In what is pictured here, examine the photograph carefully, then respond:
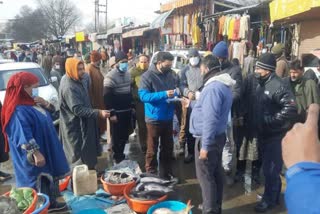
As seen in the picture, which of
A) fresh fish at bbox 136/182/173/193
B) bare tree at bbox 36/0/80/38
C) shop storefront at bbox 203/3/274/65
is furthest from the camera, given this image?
bare tree at bbox 36/0/80/38

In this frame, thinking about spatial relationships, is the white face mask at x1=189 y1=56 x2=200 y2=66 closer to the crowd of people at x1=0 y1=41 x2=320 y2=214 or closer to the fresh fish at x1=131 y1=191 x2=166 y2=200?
the crowd of people at x1=0 y1=41 x2=320 y2=214

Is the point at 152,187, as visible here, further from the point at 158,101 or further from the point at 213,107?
the point at 213,107

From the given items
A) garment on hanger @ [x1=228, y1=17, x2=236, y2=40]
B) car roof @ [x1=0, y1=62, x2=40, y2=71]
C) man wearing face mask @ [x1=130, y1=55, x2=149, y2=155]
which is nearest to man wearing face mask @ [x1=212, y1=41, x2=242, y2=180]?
man wearing face mask @ [x1=130, y1=55, x2=149, y2=155]

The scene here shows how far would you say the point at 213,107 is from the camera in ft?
11.1

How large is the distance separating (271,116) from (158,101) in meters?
1.52

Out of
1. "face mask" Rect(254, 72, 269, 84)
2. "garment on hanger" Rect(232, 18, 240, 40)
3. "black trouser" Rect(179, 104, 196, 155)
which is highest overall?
"garment on hanger" Rect(232, 18, 240, 40)

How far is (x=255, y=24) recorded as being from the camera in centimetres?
1112

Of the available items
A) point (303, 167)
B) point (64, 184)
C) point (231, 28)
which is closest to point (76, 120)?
point (64, 184)

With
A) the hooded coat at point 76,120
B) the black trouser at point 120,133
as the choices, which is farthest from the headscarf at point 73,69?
the black trouser at point 120,133

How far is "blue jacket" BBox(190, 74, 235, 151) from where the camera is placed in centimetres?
341

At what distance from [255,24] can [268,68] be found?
7824 millimetres

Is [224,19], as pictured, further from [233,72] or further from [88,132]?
[88,132]

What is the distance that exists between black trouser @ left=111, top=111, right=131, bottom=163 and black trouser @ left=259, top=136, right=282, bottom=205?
2432 millimetres

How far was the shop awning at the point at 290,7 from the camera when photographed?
6.30 m
